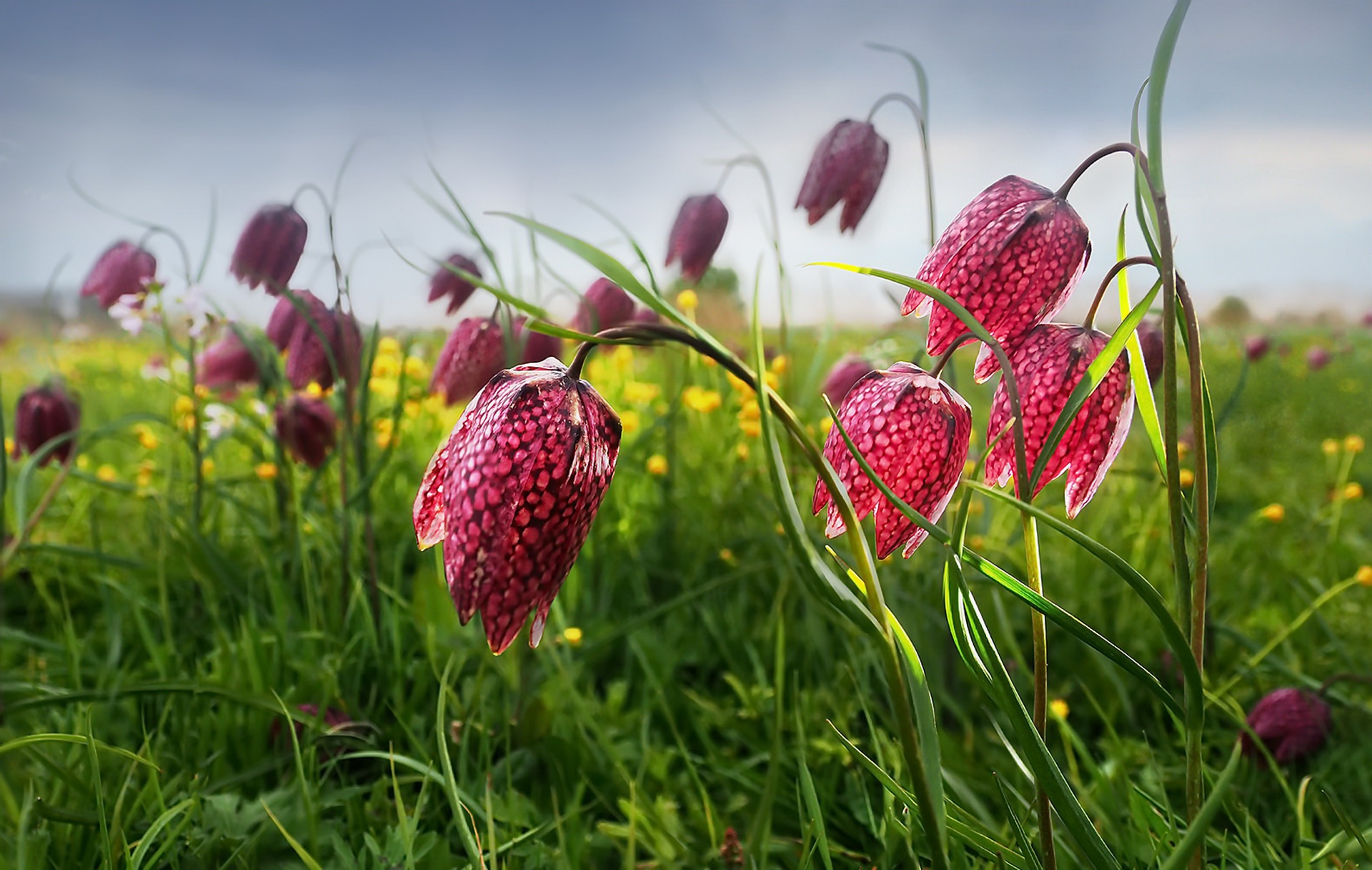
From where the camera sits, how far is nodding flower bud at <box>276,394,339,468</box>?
58.7 inches

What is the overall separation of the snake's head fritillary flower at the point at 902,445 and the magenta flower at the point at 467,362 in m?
0.73

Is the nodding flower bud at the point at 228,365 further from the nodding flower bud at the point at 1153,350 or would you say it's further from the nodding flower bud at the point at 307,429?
the nodding flower bud at the point at 1153,350

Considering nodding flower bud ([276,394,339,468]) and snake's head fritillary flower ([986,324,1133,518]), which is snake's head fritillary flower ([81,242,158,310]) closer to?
nodding flower bud ([276,394,339,468])

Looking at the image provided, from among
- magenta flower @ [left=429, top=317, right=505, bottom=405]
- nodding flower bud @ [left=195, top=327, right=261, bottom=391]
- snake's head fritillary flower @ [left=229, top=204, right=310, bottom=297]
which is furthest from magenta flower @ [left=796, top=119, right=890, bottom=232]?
nodding flower bud @ [left=195, top=327, right=261, bottom=391]

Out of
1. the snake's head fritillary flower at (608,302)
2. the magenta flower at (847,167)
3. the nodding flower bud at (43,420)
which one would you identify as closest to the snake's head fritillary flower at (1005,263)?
the magenta flower at (847,167)

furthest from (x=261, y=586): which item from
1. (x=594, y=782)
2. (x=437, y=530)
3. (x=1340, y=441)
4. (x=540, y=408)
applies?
(x=1340, y=441)

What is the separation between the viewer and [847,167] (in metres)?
1.26

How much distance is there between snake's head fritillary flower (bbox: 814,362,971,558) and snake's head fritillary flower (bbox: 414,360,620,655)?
16 centimetres

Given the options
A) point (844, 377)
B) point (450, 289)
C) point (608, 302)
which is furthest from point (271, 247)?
point (844, 377)

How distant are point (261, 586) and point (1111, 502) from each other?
1745mm

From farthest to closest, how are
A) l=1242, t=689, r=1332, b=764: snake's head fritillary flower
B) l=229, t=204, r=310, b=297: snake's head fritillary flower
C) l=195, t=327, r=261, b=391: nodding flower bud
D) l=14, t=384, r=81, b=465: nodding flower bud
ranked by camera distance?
l=195, t=327, r=261, b=391: nodding flower bud
l=14, t=384, r=81, b=465: nodding flower bud
l=229, t=204, r=310, b=297: snake's head fritillary flower
l=1242, t=689, r=1332, b=764: snake's head fritillary flower

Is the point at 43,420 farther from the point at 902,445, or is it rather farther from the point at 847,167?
the point at 902,445

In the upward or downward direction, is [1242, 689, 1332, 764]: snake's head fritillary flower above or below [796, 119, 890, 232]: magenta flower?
below

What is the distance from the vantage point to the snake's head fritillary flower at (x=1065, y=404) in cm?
67
